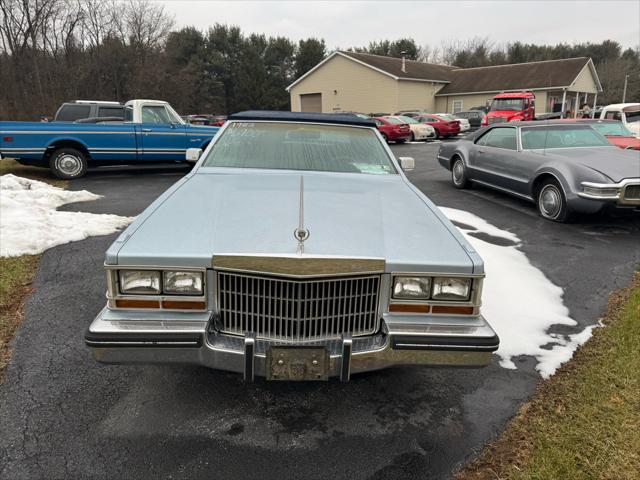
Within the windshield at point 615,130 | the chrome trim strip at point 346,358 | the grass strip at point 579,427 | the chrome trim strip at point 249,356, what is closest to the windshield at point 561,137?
the windshield at point 615,130

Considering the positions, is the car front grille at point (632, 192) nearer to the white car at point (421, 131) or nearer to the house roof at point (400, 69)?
the white car at point (421, 131)

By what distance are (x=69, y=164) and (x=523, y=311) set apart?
33.2ft

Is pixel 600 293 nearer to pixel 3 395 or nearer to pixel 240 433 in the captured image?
pixel 240 433

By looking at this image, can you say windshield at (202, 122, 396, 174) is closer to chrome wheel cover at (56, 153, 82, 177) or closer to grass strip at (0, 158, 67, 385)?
grass strip at (0, 158, 67, 385)

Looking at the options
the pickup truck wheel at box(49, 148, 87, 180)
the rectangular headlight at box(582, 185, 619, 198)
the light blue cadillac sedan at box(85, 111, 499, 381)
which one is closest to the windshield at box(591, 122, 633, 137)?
the rectangular headlight at box(582, 185, 619, 198)

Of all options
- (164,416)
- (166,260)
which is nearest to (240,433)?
(164,416)

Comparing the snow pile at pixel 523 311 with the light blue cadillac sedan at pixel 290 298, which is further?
the snow pile at pixel 523 311

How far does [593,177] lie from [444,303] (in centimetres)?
524

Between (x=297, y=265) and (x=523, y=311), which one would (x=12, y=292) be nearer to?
(x=297, y=265)

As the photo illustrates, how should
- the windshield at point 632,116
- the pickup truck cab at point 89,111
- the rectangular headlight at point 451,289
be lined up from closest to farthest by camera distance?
the rectangular headlight at point 451,289
the pickup truck cab at point 89,111
the windshield at point 632,116

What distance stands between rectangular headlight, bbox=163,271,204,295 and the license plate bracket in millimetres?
488

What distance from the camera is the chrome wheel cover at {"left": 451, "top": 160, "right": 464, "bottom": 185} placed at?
9678mm

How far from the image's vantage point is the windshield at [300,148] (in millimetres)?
3779

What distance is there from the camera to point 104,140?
33.9 ft
